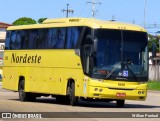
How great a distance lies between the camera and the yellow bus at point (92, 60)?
25.2 m

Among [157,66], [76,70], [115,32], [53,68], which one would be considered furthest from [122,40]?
[157,66]

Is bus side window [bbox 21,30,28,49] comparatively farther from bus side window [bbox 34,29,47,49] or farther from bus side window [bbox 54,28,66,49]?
bus side window [bbox 54,28,66,49]

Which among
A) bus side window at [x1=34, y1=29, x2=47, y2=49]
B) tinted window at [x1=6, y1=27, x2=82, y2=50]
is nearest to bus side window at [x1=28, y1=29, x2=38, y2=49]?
tinted window at [x1=6, y1=27, x2=82, y2=50]

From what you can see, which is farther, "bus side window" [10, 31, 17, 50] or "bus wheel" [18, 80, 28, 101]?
"bus side window" [10, 31, 17, 50]

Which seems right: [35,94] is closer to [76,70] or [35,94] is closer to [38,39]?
[38,39]

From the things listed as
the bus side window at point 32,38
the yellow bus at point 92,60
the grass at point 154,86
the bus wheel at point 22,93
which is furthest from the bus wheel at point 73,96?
the grass at point 154,86

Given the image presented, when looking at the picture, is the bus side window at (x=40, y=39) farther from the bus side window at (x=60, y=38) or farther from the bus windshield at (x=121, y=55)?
the bus windshield at (x=121, y=55)

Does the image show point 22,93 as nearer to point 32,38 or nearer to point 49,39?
point 32,38

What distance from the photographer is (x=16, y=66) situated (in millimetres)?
31375

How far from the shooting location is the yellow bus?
25.2m

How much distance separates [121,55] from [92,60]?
1178 mm

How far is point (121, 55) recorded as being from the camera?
2536 centimetres

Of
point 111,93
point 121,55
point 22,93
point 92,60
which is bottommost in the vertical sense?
point 22,93

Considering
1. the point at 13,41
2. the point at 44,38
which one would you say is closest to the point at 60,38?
the point at 44,38
